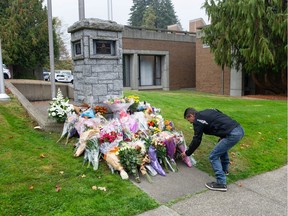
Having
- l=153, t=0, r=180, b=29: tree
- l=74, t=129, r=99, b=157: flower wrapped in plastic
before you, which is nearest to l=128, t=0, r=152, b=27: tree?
l=153, t=0, r=180, b=29: tree

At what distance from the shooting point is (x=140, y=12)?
60.7m

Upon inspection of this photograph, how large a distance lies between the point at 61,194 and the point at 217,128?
2.46 m

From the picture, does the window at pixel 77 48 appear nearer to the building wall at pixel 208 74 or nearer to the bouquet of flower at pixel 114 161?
the bouquet of flower at pixel 114 161

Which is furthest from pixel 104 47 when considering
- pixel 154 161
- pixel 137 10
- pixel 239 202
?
pixel 137 10

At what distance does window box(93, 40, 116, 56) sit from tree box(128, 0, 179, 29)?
5046 centimetres

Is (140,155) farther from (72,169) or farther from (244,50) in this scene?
(244,50)

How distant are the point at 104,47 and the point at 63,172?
371 cm

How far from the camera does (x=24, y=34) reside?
20.0 metres

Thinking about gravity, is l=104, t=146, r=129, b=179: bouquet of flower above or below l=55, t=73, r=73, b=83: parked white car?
below

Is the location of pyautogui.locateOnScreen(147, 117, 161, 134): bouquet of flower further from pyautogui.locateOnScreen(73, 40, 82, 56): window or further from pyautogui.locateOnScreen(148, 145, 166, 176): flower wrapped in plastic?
pyautogui.locateOnScreen(73, 40, 82, 56): window

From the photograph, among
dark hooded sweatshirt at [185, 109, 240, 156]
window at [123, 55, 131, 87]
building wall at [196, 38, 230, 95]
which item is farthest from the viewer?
window at [123, 55, 131, 87]

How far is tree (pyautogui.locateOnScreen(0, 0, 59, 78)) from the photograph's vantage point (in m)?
18.8

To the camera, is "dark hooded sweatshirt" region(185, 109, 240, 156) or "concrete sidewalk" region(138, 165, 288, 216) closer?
"concrete sidewalk" region(138, 165, 288, 216)

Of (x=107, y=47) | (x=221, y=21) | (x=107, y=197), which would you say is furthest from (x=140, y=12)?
(x=107, y=197)
